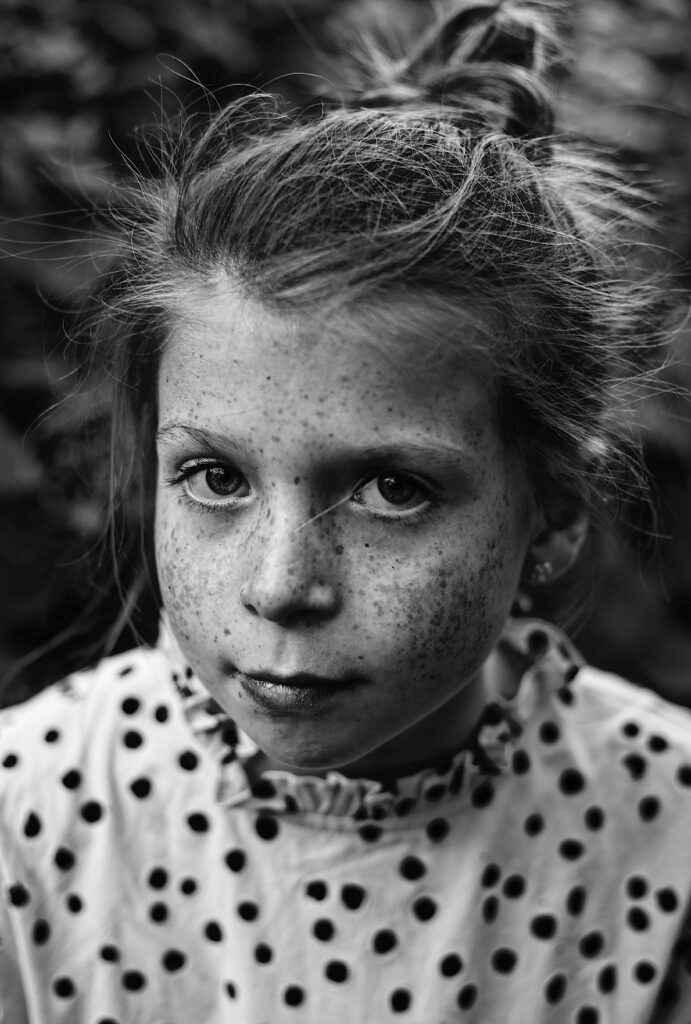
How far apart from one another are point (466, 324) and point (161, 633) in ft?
Result: 1.85

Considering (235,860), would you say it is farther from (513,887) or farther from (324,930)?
(513,887)

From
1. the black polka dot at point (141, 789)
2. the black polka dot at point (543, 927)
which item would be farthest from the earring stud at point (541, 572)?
the black polka dot at point (141, 789)

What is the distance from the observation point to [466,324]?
887 millimetres

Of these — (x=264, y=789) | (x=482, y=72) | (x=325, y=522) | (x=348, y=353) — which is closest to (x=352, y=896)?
(x=264, y=789)

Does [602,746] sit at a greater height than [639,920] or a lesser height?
greater

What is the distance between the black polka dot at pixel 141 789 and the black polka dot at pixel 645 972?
0.56 meters

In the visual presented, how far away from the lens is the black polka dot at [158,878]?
1132 millimetres

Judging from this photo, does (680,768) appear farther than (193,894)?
Yes

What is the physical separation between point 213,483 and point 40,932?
53 cm

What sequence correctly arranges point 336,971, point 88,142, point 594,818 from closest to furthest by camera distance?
point 336,971 < point 594,818 < point 88,142

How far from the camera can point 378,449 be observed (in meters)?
0.87

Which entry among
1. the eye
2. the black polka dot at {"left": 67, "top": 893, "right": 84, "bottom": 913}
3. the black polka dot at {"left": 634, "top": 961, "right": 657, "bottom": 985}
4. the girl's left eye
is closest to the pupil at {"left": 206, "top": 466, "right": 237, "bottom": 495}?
the eye

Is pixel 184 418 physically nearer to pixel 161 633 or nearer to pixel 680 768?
pixel 161 633

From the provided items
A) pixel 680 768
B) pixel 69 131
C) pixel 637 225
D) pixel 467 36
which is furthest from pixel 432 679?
pixel 69 131
